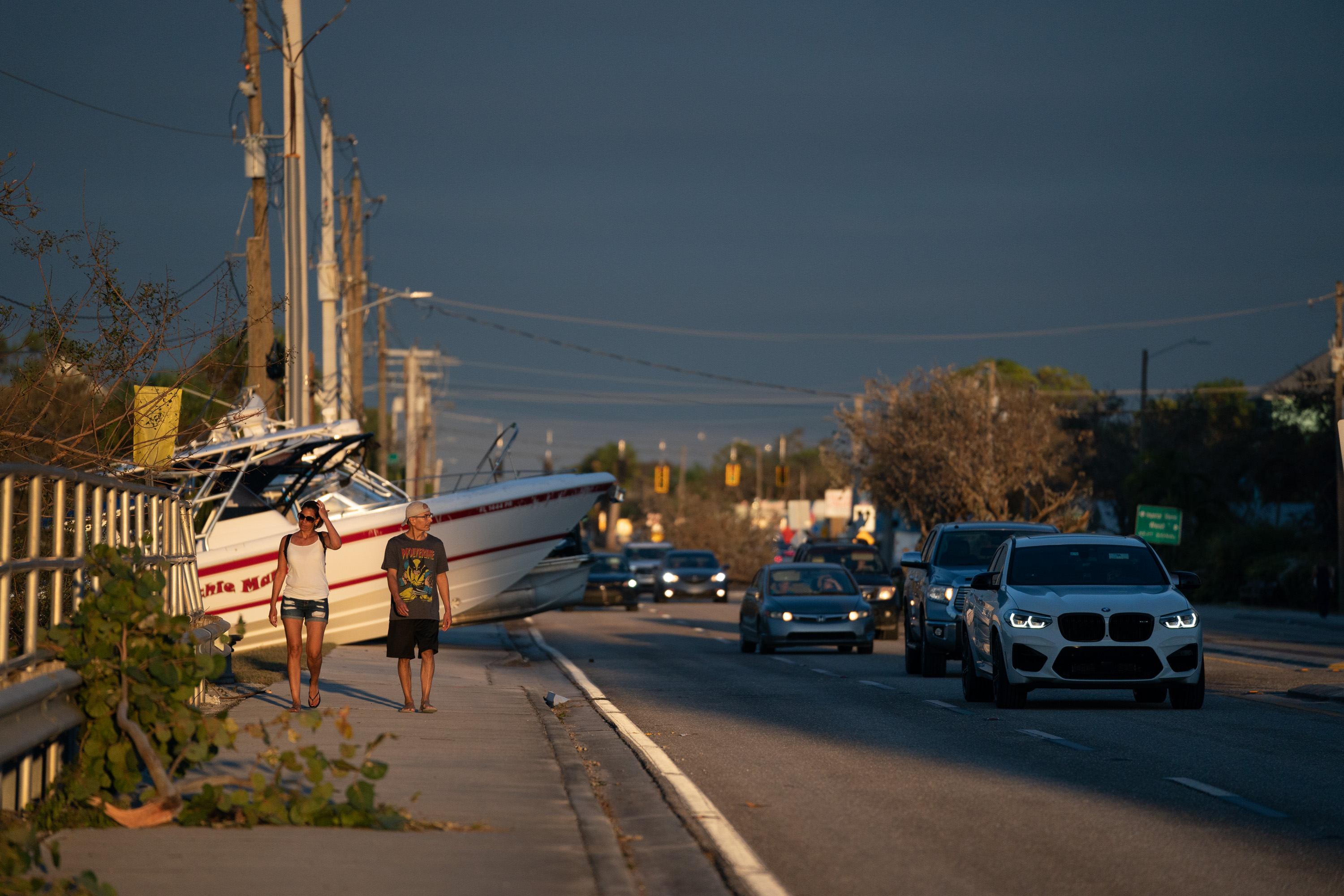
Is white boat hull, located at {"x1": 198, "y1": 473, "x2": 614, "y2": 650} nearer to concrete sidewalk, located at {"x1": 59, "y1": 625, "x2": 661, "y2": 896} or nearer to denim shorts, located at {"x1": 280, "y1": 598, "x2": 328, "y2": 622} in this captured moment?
denim shorts, located at {"x1": 280, "y1": 598, "x2": 328, "y2": 622}

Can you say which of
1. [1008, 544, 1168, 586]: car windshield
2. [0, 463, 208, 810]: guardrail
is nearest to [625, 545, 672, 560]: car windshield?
[1008, 544, 1168, 586]: car windshield

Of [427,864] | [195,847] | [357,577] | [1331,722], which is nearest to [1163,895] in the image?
[427,864]

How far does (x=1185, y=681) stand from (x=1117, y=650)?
79 cm

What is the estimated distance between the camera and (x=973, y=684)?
17344mm

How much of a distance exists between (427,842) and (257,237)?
1888 centimetres

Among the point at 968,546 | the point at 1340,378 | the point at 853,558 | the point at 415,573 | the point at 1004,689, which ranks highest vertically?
the point at 1340,378

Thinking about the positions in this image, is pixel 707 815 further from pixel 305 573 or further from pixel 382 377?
pixel 382 377

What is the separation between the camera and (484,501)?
25141 mm

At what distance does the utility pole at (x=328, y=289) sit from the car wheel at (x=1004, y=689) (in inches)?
867

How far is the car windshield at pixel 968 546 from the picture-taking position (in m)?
21.7

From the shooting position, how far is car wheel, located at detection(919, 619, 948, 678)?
68.3 feet

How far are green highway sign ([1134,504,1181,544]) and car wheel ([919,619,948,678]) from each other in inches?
1089

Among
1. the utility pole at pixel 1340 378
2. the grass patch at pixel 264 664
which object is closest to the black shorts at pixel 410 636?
the grass patch at pixel 264 664

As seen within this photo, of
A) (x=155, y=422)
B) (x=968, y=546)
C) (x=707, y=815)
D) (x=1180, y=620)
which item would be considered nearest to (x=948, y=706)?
(x=1180, y=620)
